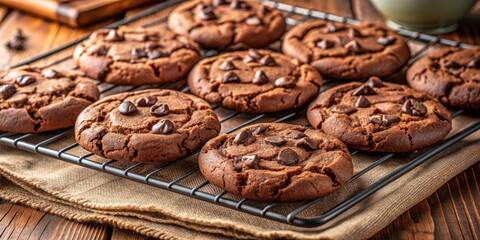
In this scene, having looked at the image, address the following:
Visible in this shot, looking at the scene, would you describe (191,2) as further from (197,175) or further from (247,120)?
(197,175)

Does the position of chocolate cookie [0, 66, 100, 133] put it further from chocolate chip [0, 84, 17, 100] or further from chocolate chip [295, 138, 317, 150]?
chocolate chip [295, 138, 317, 150]

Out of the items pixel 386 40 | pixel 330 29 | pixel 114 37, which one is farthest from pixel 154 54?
pixel 386 40

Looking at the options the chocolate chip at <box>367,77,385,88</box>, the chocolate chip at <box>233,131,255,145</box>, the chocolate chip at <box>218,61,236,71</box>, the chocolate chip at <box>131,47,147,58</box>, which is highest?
the chocolate chip at <box>233,131,255,145</box>

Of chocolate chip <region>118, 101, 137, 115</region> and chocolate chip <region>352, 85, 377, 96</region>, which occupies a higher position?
chocolate chip <region>118, 101, 137, 115</region>

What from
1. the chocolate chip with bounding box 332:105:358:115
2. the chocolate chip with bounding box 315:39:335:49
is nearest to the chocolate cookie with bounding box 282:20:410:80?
the chocolate chip with bounding box 315:39:335:49

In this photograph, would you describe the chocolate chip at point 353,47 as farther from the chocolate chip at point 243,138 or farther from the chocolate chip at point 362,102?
the chocolate chip at point 243,138

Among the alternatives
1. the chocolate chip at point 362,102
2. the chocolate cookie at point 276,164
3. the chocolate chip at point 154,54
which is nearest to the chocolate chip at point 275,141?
the chocolate cookie at point 276,164

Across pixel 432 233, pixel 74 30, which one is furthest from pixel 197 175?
pixel 74 30
